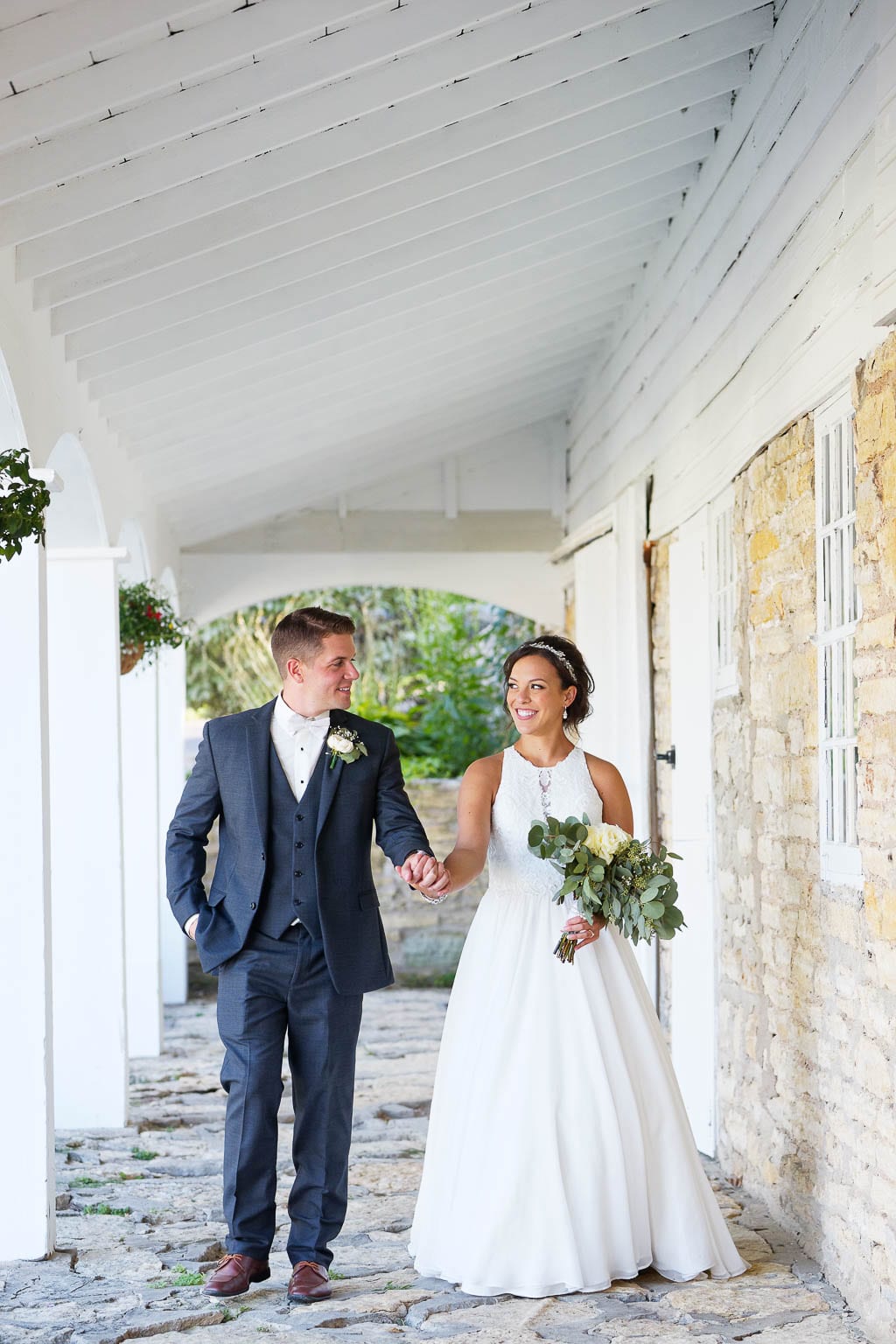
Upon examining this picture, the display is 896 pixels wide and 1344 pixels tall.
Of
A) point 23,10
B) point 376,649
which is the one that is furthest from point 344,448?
point 376,649

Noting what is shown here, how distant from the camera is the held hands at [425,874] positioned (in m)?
3.63

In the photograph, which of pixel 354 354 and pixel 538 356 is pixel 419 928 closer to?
pixel 538 356

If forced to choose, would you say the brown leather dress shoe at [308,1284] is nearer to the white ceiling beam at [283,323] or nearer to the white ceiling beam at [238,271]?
the white ceiling beam at [238,271]

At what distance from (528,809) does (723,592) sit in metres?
1.77

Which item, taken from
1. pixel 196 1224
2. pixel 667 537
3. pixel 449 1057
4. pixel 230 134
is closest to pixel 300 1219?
pixel 449 1057

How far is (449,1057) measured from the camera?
3.93 m

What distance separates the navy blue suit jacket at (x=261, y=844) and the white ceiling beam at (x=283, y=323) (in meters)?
2.19

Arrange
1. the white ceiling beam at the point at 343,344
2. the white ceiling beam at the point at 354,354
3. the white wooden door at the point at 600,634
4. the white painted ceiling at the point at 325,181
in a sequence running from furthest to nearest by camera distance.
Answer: the white wooden door at the point at 600,634 → the white ceiling beam at the point at 354,354 → the white ceiling beam at the point at 343,344 → the white painted ceiling at the point at 325,181

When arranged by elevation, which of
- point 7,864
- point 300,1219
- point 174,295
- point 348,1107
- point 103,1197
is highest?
point 174,295

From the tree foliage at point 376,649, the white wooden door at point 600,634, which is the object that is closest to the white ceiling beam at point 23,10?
the white wooden door at point 600,634

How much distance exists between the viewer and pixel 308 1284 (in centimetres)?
369

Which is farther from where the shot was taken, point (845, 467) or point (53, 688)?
point (53, 688)

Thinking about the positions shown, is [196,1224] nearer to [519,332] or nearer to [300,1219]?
[300,1219]

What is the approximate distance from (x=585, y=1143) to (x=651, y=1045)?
0.34m
